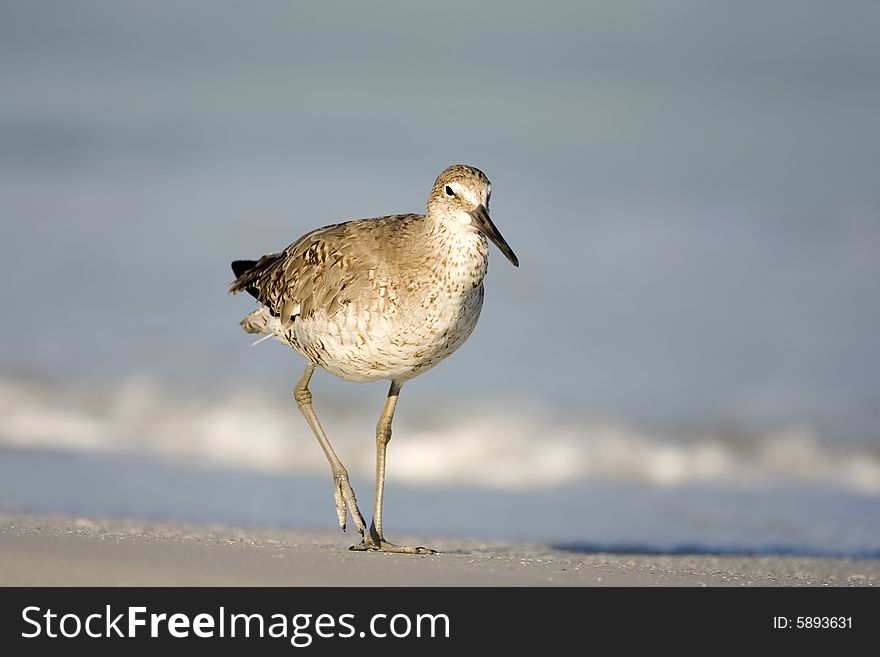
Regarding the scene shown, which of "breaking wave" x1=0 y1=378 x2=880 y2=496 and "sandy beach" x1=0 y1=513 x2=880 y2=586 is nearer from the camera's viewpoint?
"sandy beach" x1=0 y1=513 x2=880 y2=586

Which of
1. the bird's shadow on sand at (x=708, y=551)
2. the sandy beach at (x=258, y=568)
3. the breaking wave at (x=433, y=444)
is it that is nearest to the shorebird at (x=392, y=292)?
the sandy beach at (x=258, y=568)

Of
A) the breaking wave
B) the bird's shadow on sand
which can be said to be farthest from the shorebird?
the breaking wave

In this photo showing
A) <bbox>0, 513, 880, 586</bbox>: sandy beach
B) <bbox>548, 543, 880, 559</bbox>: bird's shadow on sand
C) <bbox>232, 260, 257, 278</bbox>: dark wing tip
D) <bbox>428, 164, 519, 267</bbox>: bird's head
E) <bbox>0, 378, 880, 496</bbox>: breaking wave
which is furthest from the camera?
<bbox>0, 378, 880, 496</bbox>: breaking wave

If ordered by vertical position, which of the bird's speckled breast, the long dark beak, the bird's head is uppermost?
the bird's head

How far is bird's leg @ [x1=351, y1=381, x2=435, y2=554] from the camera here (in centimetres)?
867

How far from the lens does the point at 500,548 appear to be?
10609mm

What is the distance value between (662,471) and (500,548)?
13.6 ft

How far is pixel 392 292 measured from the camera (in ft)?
28.4

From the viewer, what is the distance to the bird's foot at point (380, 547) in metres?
8.59

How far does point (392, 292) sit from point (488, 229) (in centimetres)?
72

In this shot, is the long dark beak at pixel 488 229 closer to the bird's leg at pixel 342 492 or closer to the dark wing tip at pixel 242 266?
the bird's leg at pixel 342 492

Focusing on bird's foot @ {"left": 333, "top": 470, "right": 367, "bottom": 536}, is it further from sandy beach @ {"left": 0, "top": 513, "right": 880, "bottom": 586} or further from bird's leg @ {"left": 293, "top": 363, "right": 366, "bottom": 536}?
sandy beach @ {"left": 0, "top": 513, "right": 880, "bottom": 586}
